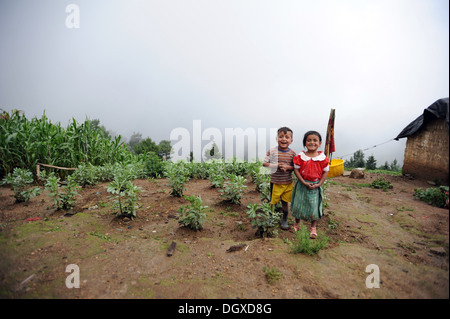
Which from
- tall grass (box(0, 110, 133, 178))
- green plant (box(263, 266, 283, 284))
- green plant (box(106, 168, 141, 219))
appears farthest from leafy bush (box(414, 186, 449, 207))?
tall grass (box(0, 110, 133, 178))

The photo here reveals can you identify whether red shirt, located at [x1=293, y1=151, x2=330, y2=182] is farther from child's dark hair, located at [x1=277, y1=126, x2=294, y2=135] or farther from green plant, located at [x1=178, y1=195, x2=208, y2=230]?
green plant, located at [x1=178, y1=195, x2=208, y2=230]

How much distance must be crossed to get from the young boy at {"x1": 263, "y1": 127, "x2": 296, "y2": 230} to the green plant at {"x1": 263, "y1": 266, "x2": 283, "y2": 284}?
135 cm

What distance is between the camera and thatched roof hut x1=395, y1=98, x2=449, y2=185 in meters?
8.48

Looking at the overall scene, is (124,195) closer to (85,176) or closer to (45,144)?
(85,176)

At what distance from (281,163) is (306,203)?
76 cm

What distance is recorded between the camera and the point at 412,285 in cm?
211

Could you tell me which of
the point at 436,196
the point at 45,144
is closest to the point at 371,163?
the point at 436,196

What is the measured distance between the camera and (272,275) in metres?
2.42

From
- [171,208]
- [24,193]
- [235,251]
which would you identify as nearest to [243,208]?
[171,208]

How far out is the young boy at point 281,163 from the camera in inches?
141

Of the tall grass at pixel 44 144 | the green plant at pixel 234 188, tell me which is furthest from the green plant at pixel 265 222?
the tall grass at pixel 44 144
